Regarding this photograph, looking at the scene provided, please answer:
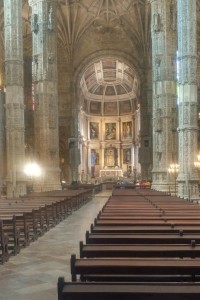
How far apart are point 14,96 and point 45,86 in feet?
19.4

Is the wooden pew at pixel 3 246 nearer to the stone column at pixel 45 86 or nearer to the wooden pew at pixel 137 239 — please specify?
the wooden pew at pixel 137 239

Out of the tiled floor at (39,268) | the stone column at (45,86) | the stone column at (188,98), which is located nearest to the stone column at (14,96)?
the stone column at (45,86)

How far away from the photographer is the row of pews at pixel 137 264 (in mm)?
3414

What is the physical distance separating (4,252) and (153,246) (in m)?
4.37

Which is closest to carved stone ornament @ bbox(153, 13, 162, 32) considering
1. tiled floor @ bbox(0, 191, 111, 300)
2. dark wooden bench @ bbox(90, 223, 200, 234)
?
tiled floor @ bbox(0, 191, 111, 300)

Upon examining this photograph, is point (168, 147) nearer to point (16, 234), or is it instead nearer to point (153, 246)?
point (16, 234)

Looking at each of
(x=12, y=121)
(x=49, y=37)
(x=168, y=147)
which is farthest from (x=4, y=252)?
(x=49, y=37)

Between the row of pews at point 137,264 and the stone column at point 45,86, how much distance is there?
21982mm

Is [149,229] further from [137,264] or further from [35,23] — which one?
[35,23]

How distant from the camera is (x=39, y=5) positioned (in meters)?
29.7

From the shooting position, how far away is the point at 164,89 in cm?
2944

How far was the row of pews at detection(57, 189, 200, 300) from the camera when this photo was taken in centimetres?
341

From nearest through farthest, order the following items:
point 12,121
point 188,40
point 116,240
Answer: point 116,240
point 188,40
point 12,121

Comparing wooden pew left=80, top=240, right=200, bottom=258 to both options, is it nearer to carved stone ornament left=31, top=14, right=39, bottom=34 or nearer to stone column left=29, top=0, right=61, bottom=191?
stone column left=29, top=0, right=61, bottom=191
